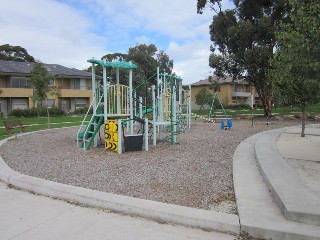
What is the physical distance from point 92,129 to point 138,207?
6.70 metres

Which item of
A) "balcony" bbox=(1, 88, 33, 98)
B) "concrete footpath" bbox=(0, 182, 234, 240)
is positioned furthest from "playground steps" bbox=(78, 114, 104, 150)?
"balcony" bbox=(1, 88, 33, 98)

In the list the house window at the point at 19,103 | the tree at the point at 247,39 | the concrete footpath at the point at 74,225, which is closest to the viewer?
the concrete footpath at the point at 74,225

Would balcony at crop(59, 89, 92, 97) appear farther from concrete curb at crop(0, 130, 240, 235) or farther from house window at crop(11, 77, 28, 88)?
concrete curb at crop(0, 130, 240, 235)

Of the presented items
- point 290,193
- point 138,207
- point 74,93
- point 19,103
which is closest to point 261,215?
point 290,193

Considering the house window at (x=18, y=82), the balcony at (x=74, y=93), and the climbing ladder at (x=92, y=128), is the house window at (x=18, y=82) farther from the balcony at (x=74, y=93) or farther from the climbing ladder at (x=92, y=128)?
the climbing ladder at (x=92, y=128)

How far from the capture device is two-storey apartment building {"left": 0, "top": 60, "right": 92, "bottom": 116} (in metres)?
39.4

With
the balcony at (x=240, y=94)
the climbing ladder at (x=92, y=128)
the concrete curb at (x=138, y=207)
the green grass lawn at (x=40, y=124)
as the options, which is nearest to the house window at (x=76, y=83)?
the green grass lawn at (x=40, y=124)

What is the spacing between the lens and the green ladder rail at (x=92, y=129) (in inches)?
395

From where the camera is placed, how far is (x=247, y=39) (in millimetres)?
22812

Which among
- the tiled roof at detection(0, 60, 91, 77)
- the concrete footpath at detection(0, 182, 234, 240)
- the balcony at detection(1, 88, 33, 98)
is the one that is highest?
the tiled roof at detection(0, 60, 91, 77)

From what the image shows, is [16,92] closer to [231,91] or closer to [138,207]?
[231,91]

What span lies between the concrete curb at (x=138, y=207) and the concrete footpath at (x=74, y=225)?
113mm

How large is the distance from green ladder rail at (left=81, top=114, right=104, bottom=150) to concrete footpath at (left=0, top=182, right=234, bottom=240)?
4970 mm

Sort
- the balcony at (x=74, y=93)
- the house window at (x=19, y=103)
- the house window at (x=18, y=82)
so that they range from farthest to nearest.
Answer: the balcony at (x=74, y=93) → the house window at (x=19, y=103) → the house window at (x=18, y=82)
